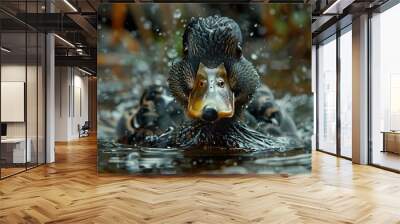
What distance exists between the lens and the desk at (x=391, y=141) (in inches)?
276

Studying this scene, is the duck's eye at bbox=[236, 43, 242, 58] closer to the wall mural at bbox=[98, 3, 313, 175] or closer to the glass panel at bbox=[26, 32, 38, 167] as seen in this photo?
the wall mural at bbox=[98, 3, 313, 175]

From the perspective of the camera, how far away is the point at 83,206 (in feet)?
14.3

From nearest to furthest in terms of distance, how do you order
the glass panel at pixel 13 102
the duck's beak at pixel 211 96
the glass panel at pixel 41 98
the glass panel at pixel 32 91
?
the duck's beak at pixel 211 96
the glass panel at pixel 13 102
the glass panel at pixel 32 91
the glass panel at pixel 41 98

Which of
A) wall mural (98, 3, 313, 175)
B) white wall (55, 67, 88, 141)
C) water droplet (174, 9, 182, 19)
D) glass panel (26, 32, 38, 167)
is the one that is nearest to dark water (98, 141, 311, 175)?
wall mural (98, 3, 313, 175)

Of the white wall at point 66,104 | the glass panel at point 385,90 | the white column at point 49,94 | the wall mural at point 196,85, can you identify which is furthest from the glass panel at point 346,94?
the white wall at point 66,104

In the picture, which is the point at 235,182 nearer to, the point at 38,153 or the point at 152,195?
the point at 152,195

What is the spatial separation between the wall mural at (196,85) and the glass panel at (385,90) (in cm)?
185

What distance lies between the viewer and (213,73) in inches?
248

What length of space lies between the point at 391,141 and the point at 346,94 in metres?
2.05

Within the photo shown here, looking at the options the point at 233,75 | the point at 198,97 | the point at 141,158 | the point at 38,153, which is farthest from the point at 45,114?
the point at 233,75

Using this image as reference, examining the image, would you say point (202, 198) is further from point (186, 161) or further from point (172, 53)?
point (172, 53)

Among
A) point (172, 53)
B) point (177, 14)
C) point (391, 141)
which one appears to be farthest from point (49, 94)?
point (391, 141)

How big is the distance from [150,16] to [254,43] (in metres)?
1.84

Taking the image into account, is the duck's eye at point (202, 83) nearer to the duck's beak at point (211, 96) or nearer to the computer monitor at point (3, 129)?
the duck's beak at point (211, 96)
